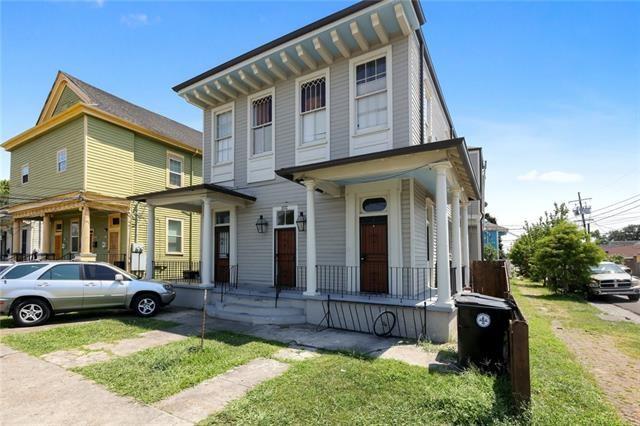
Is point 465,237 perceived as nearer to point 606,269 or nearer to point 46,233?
point 606,269

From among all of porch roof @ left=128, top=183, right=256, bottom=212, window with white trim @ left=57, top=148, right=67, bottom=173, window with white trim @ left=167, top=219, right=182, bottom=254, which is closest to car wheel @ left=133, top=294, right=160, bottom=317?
porch roof @ left=128, top=183, right=256, bottom=212

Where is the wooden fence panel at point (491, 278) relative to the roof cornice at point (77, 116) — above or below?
below

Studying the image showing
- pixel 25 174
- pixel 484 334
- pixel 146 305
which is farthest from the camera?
pixel 25 174

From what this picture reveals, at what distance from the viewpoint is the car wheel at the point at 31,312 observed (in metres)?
7.89

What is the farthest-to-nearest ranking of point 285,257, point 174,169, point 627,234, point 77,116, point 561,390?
1. point 627,234
2. point 174,169
3. point 77,116
4. point 285,257
5. point 561,390

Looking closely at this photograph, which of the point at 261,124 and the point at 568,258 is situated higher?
the point at 261,124

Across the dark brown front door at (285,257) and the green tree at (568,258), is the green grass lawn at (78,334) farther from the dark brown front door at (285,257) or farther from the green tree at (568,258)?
the green tree at (568,258)

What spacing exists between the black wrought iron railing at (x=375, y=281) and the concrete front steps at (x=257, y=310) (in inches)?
39.6

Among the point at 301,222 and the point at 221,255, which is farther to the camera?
the point at 221,255

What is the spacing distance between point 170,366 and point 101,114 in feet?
46.0

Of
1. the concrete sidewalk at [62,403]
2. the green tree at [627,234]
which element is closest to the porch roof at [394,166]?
the concrete sidewalk at [62,403]

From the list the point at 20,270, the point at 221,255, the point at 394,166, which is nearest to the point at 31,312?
the point at 20,270

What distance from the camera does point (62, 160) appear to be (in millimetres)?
16109

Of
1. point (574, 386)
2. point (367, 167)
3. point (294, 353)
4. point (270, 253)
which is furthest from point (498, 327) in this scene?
point (270, 253)
